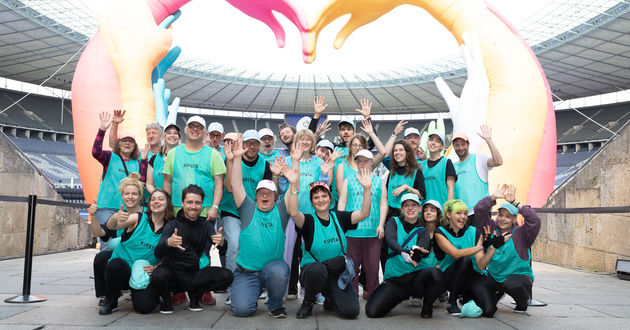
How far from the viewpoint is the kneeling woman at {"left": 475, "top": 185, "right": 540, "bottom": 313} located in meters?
3.75

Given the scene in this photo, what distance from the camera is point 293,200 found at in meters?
3.61

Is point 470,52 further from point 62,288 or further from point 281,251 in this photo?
point 62,288

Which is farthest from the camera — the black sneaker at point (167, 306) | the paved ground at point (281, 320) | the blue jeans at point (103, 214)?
the blue jeans at point (103, 214)

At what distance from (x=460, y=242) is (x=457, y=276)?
276 mm

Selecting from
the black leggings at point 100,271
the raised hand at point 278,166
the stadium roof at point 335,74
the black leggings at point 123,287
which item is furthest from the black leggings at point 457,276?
the stadium roof at point 335,74

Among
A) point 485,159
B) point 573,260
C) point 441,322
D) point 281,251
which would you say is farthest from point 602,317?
point 573,260

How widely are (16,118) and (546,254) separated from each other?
34.9 metres

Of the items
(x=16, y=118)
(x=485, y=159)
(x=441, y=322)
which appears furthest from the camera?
A: (x=16, y=118)

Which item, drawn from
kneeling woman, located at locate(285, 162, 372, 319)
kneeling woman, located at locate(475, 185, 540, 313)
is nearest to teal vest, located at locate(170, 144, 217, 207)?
kneeling woman, located at locate(285, 162, 372, 319)

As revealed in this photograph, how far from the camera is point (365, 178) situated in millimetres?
3895

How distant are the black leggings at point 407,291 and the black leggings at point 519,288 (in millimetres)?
600

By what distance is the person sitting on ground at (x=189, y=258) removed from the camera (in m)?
3.56

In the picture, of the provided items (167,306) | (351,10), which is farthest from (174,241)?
(351,10)

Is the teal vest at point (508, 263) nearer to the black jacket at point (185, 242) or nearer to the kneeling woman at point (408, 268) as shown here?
the kneeling woman at point (408, 268)
